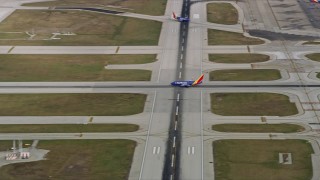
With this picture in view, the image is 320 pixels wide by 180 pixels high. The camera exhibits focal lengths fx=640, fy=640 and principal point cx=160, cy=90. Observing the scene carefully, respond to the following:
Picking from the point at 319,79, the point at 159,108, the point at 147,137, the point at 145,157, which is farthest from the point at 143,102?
the point at 319,79

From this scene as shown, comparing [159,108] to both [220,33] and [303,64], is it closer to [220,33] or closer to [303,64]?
[303,64]

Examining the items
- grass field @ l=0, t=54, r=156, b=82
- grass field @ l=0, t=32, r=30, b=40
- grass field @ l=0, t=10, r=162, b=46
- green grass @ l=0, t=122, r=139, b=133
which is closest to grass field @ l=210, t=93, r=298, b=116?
green grass @ l=0, t=122, r=139, b=133

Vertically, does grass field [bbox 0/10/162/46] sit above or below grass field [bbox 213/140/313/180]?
above

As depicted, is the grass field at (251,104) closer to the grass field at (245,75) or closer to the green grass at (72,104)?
the grass field at (245,75)

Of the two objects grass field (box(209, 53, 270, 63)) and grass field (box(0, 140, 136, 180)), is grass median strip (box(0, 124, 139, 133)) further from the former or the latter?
grass field (box(209, 53, 270, 63))

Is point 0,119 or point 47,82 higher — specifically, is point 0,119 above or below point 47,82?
below

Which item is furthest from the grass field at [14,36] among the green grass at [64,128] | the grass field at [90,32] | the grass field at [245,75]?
the green grass at [64,128]

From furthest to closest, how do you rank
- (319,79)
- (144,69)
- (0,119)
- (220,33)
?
(220,33)
(144,69)
(319,79)
(0,119)
